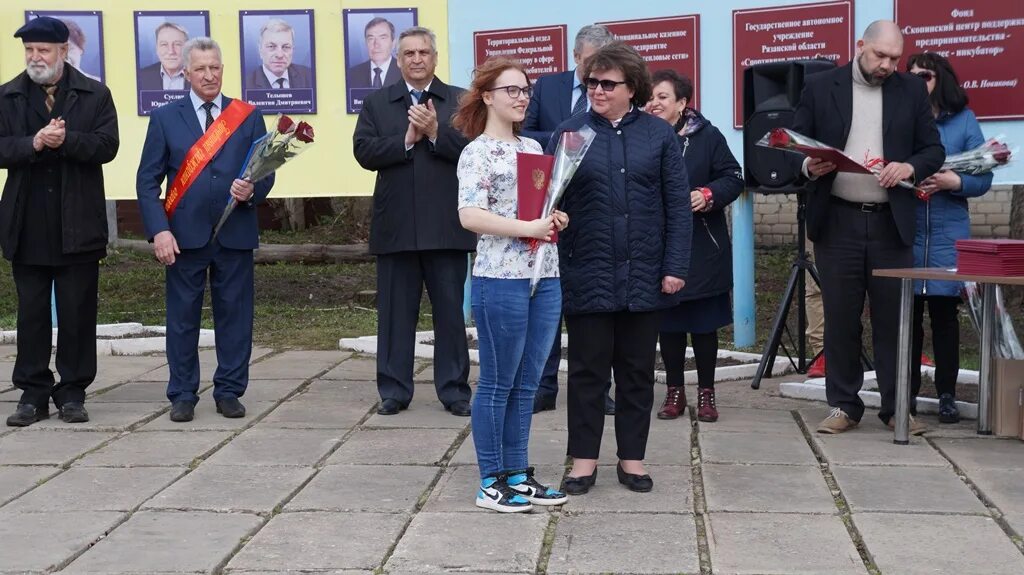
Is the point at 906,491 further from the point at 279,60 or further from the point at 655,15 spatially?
the point at 279,60

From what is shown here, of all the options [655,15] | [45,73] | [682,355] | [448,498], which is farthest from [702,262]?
[45,73]

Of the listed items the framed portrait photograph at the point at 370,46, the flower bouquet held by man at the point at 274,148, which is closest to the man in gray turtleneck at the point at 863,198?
the flower bouquet held by man at the point at 274,148

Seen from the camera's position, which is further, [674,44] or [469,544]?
[674,44]

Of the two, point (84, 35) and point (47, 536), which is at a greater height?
point (84, 35)

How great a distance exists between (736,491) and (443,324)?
2184mm

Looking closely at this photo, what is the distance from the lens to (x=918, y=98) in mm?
6402

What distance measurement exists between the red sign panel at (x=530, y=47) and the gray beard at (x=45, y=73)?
10.5ft

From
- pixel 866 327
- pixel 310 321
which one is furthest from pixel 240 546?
pixel 866 327

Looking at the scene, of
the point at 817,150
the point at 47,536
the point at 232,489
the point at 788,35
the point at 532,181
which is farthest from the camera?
the point at 788,35

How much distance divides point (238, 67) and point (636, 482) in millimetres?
5490

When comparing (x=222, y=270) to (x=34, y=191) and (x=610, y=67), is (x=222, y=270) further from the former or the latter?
(x=610, y=67)

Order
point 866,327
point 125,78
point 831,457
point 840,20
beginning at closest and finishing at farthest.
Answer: point 831,457
point 840,20
point 125,78
point 866,327

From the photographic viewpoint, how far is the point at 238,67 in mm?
9703

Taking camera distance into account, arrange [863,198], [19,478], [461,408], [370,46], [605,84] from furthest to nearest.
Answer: [370,46] → [461,408] → [863,198] → [19,478] → [605,84]
